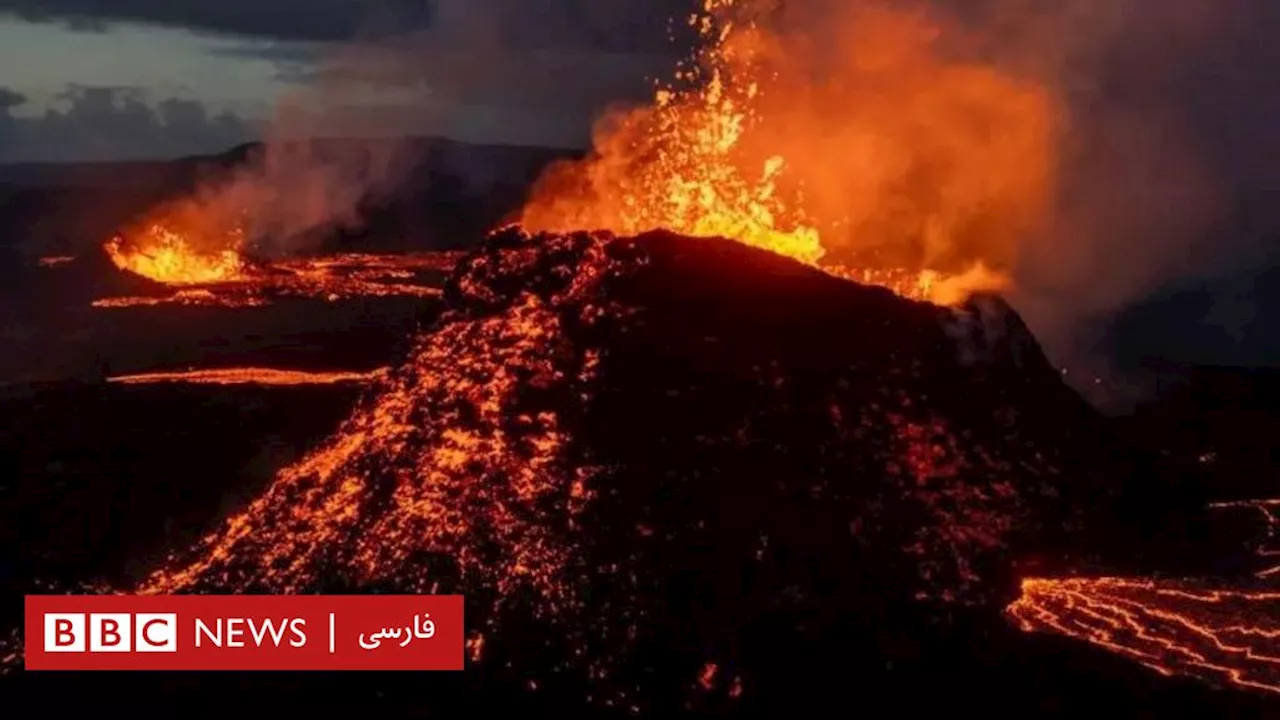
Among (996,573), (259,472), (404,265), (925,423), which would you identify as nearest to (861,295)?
Answer: (925,423)

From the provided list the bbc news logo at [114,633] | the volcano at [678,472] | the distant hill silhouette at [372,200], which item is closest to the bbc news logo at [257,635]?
the bbc news logo at [114,633]

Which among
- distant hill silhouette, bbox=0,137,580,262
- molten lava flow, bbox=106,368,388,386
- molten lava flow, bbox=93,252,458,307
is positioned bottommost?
molten lava flow, bbox=106,368,388,386

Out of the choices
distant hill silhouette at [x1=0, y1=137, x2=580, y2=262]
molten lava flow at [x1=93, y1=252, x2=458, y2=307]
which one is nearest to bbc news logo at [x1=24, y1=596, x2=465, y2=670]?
molten lava flow at [x1=93, y1=252, x2=458, y2=307]

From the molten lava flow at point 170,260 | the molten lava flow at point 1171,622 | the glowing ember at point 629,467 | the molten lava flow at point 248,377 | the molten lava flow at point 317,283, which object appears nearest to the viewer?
the molten lava flow at point 1171,622

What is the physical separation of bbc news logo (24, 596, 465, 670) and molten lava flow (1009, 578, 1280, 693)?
809cm

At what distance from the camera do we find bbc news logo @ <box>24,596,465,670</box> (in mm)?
17109

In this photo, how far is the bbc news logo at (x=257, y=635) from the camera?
17109 millimetres

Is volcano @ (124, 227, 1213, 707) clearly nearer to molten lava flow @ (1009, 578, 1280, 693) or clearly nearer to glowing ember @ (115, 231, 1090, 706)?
glowing ember @ (115, 231, 1090, 706)

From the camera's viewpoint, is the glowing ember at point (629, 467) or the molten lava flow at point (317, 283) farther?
the molten lava flow at point (317, 283)

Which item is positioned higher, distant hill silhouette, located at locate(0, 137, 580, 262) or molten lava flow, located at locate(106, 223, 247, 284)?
distant hill silhouette, located at locate(0, 137, 580, 262)

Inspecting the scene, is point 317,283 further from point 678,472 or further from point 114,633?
point 678,472

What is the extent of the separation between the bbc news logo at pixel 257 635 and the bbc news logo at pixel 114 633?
0.01 metres

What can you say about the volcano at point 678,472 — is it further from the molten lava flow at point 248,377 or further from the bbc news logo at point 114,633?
the molten lava flow at point 248,377

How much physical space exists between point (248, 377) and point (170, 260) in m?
28.5
